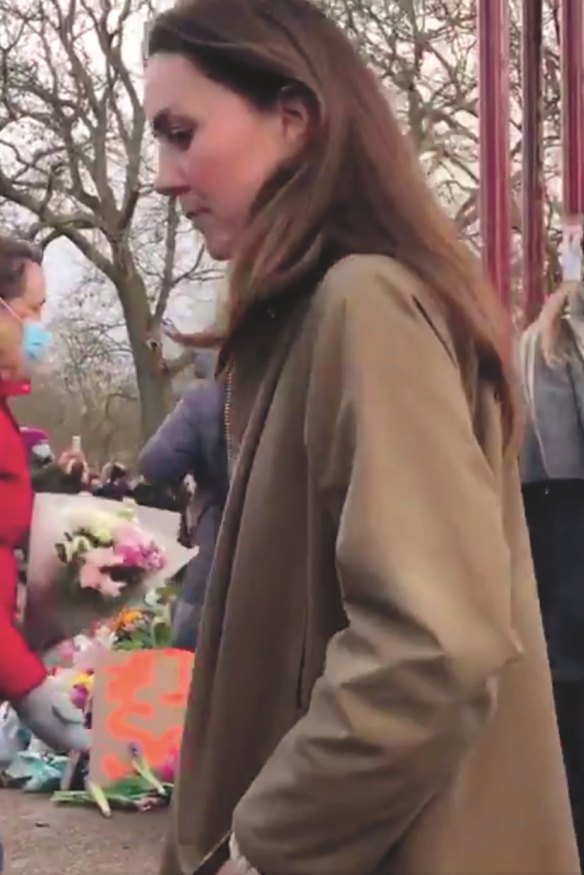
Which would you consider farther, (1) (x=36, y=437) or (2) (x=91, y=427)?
(2) (x=91, y=427)

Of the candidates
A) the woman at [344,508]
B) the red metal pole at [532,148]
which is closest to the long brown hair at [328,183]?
the woman at [344,508]

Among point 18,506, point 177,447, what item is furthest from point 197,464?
point 18,506

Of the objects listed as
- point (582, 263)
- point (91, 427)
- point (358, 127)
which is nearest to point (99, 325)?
point (91, 427)

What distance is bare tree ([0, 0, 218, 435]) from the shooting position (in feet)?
50.3

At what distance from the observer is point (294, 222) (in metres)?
1.25

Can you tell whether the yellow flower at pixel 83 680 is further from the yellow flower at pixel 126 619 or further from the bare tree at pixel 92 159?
the bare tree at pixel 92 159

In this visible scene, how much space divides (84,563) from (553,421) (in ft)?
5.00

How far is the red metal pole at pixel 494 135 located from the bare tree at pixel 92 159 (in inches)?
429

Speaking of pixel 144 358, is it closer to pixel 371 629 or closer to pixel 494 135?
pixel 494 135

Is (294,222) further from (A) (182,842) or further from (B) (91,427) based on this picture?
(B) (91,427)

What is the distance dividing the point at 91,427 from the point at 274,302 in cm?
1483

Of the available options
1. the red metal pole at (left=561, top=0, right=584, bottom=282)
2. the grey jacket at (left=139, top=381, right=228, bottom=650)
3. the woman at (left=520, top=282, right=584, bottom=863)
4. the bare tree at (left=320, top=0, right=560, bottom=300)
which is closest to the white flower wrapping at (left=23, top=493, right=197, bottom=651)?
the grey jacket at (left=139, top=381, right=228, bottom=650)

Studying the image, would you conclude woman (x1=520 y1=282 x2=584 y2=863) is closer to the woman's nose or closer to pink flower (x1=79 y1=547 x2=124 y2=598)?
pink flower (x1=79 y1=547 x2=124 y2=598)

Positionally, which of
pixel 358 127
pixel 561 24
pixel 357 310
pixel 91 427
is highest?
pixel 561 24
